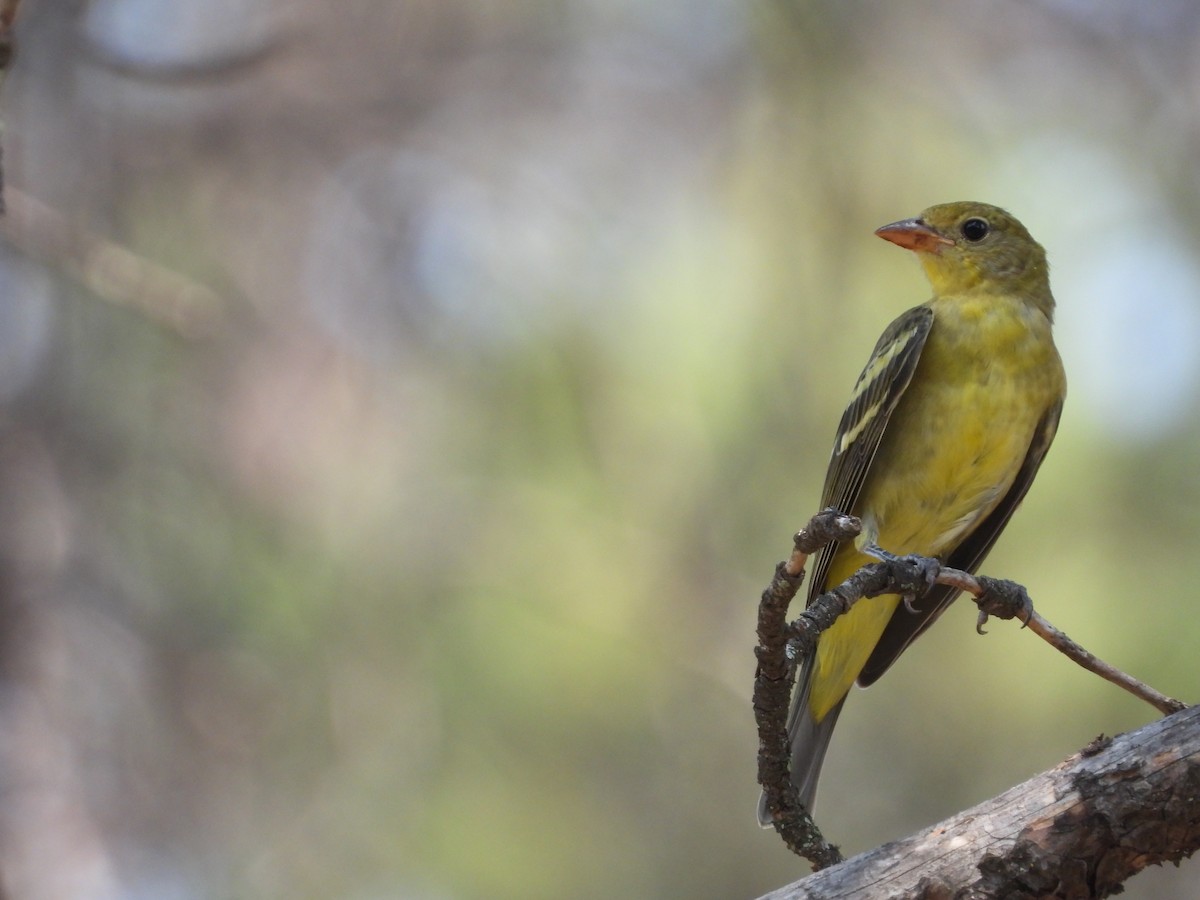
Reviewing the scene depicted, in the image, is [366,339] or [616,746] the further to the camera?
[366,339]

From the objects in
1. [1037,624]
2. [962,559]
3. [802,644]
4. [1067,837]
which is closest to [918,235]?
[962,559]

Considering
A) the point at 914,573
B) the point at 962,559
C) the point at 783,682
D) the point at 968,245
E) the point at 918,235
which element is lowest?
the point at 783,682

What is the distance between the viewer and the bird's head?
15.9ft

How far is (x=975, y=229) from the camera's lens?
16.1 feet

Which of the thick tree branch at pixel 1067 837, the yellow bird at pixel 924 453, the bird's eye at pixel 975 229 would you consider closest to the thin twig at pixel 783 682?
the thick tree branch at pixel 1067 837

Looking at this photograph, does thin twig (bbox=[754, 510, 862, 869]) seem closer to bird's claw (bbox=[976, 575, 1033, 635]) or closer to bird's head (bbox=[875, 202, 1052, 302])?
bird's claw (bbox=[976, 575, 1033, 635])

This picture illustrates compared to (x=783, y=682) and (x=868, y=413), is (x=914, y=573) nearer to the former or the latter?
(x=783, y=682)

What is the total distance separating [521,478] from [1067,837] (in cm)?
373

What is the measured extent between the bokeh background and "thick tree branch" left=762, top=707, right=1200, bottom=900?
116 inches

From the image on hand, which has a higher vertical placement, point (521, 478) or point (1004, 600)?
point (521, 478)

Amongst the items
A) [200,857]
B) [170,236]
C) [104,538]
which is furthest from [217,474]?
[200,857]

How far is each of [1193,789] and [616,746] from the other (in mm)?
3449

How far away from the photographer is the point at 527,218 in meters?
6.30

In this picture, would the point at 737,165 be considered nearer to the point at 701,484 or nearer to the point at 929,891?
the point at 701,484
